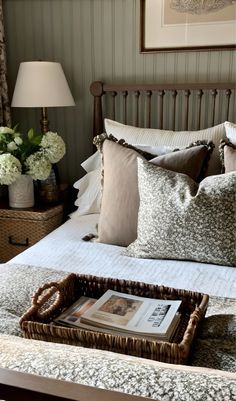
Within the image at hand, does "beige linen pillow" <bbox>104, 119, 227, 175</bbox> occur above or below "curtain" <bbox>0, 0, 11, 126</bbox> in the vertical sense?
below

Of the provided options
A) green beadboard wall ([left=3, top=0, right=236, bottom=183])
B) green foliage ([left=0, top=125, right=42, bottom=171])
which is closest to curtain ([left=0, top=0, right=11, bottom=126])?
green beadboard wall ([left=3, top=0, right=236, bottom=183])

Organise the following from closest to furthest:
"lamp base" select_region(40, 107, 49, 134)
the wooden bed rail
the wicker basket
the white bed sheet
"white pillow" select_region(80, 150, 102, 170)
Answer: the wooden bed rail < the wicker basket < the white bed sheet < "white pillow" select_region(80, 150, 102, 170) < "lamp base" select_region(40, 107, 49, 134)

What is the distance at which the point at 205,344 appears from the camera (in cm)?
105

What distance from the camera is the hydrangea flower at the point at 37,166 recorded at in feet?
7.19

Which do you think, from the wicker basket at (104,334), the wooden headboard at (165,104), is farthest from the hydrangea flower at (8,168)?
the wicker basket at (104,334)

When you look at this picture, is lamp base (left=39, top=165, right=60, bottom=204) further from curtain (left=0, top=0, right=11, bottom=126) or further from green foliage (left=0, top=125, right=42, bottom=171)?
curtain (left=0, top=0, right=11, bottom=126)

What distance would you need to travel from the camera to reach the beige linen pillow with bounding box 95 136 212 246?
5.74 ft

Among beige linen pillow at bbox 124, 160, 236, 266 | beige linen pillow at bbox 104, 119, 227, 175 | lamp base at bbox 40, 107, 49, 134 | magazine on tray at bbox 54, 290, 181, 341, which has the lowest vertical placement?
magazine on tray at bbox 54, 290, 181, 341

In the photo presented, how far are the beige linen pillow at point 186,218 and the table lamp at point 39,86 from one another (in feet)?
3.13

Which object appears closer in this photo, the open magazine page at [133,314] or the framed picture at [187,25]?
the open magazine page at [133,314]

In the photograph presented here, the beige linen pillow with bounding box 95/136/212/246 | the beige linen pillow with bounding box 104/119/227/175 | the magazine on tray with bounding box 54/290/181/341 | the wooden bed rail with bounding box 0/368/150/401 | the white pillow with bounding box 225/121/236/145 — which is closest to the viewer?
the wooden bed rail with bounding box 0/368/150/401

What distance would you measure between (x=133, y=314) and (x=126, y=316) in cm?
2

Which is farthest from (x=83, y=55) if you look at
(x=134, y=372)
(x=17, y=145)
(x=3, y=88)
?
(x=134, y=372)

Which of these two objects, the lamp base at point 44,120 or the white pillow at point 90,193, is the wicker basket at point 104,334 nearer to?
the white pillow at point 90,193
